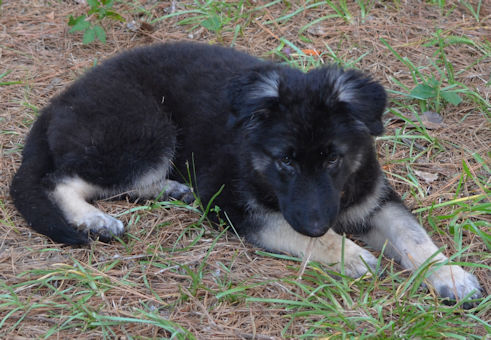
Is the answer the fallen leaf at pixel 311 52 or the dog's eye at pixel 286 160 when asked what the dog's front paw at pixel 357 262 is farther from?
the fallen leaf at pixel 311 52

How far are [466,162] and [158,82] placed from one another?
219 centimetres

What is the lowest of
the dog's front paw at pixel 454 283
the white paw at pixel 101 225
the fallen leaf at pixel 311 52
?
the white paw at pixel 101 225

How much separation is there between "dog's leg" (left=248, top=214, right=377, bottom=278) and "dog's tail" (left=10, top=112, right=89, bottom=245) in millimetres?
1050

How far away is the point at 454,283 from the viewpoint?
3084 mm

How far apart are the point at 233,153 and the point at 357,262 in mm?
1010

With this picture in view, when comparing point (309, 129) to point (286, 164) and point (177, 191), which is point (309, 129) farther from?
point (177, 191)

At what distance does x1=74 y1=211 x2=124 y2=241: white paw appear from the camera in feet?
11.9

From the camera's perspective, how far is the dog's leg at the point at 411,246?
311 cm

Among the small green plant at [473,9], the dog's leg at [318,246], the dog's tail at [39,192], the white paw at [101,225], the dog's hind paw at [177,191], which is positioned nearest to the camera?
the dog's leg at [318,246]

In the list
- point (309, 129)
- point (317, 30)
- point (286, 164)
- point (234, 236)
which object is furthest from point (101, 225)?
point (317, 30)

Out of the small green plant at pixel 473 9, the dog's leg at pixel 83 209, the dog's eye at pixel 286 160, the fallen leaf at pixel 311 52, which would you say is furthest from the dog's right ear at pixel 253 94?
the small green plant at pixel 473 9

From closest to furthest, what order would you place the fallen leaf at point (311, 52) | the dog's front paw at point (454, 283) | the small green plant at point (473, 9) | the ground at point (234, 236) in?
the ground at point (234, 236) → the dog's front paw at point (454, 283) → the fallen leaf at point (311, 52) → the small green plant at point (473, 9)

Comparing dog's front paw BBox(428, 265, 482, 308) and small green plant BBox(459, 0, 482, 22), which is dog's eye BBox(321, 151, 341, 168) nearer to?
dog's front paw BBox(428, 265, 482, 308)

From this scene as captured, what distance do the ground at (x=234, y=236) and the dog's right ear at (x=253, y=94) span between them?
2.52 feet
